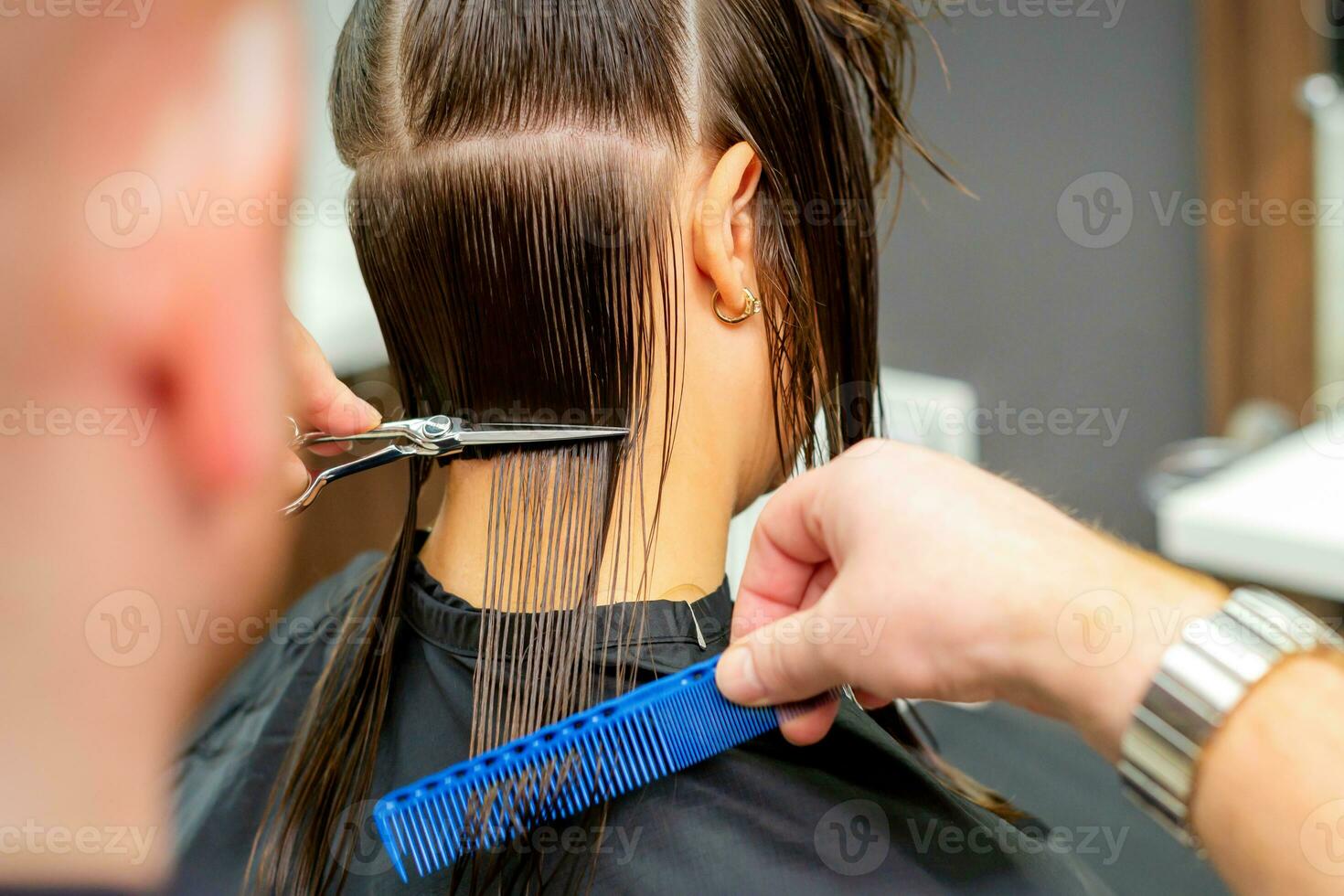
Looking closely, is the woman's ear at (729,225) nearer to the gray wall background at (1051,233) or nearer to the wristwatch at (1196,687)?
the wristwatch at (1196,687)

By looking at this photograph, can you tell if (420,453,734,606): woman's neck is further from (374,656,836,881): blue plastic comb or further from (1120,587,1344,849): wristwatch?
(1120,587,1344,849): wristwatch

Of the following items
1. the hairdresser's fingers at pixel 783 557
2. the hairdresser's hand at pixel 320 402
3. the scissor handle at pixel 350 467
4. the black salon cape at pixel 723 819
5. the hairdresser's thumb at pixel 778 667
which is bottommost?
the black salon cape at pixel 723 819

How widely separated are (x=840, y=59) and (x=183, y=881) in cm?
102

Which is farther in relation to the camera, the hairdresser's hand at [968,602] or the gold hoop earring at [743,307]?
the gold hoop earring at [743,307]

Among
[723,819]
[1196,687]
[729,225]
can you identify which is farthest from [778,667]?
[729,225]

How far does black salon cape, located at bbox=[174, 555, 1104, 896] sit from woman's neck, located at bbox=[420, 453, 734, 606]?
2 cm

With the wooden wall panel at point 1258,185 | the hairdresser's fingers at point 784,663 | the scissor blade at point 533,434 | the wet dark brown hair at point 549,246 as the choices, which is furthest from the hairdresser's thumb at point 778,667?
the wooden wall panel at point 1258,185

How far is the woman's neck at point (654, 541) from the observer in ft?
2.45

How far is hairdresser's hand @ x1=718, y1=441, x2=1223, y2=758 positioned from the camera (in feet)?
1.74

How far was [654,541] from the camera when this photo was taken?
0.75 m

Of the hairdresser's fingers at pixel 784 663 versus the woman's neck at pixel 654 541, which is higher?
the woman's neck at pixel 654 541

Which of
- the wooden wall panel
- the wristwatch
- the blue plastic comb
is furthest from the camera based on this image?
the wooden wall panel

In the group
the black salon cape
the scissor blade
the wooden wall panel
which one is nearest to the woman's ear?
the scissor blade

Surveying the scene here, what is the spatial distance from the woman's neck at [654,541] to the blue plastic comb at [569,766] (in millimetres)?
110
